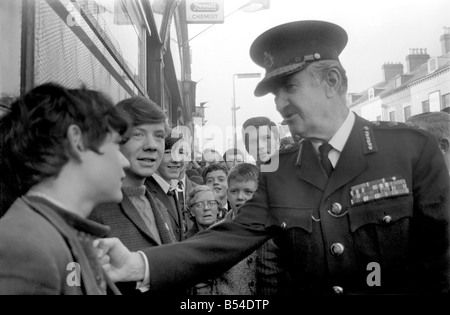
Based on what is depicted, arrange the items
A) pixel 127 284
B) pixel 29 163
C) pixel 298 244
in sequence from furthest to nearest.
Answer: pixel 298 244, pixel 127 284, pixel 29 163

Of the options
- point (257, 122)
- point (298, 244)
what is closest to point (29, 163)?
point (298, 244)

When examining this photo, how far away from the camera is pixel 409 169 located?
1461 millimetres

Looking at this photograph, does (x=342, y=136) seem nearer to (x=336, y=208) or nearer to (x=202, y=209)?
(x=336, y=208)

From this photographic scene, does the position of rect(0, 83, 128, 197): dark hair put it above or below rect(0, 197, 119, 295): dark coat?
above

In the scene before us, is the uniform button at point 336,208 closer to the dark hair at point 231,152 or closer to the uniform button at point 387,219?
the uniform button at point 387,219

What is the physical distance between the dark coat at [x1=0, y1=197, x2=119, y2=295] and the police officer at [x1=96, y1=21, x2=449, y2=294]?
26 cm

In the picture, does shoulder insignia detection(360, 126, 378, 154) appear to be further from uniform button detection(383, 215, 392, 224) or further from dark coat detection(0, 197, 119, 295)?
dark coat detection(0, 197, 119, 295)

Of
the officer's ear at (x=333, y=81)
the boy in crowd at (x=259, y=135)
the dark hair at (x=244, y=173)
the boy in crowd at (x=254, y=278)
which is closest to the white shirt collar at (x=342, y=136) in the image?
the officer's ear at (x=333, y=81)

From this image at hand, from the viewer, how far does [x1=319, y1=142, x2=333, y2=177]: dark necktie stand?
1578 millimetres

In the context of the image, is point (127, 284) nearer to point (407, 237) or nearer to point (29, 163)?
point (29, 163)

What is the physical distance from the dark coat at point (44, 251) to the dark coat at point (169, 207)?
152 cm

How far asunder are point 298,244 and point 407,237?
347 mm

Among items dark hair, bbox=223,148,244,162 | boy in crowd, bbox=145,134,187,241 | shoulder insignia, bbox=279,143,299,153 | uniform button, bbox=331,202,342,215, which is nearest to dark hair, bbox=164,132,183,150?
boy in crowd, bbox=145,134,187,241
